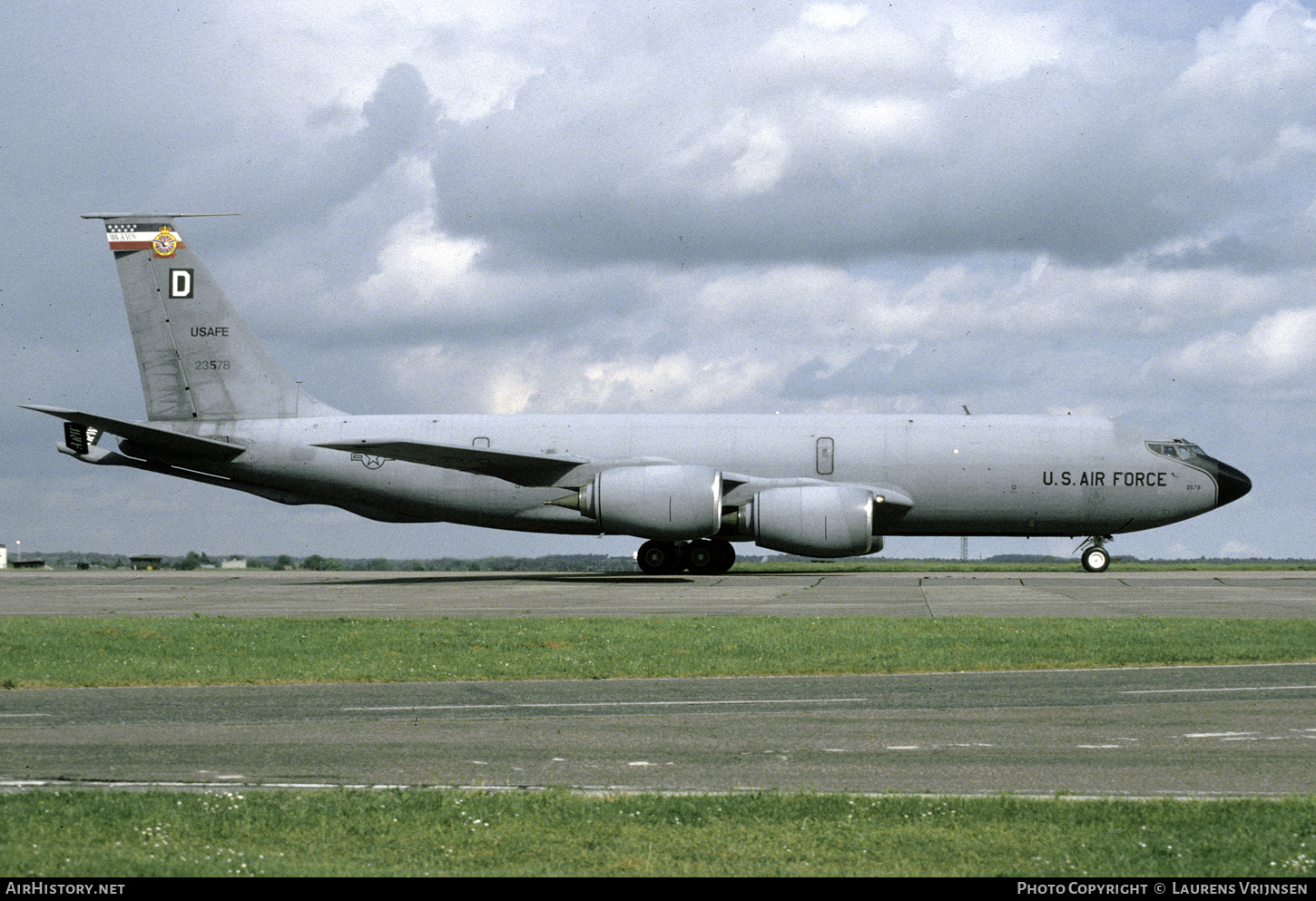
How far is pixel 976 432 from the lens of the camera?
36531mm

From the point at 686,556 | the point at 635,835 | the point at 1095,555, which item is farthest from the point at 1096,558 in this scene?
the point at 635,835

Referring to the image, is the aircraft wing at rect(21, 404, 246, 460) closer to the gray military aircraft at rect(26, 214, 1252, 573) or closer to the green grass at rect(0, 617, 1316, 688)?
the gray military aircraft at rect(26, 214, 1252, 573)

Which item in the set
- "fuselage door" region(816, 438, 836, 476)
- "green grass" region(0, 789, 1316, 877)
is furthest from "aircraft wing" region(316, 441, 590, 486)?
"green grass" region(0, 789, 1316, 877)

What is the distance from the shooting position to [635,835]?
688cm

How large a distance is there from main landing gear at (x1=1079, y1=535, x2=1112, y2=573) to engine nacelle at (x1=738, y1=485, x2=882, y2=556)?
26.7ft

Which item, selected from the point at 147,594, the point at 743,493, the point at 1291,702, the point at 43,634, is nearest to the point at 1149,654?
the point at 1291,702

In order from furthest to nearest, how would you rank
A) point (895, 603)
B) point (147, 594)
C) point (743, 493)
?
point (743, 493) < point (147, 594) < point (895, 603)

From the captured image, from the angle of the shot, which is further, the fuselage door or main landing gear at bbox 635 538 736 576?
main landing gear at bbox 635 538 736 576

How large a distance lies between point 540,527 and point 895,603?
51.1 ft

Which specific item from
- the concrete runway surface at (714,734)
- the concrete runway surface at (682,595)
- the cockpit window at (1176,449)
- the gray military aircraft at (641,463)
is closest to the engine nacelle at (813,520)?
the gray military aircraft at (641,463)

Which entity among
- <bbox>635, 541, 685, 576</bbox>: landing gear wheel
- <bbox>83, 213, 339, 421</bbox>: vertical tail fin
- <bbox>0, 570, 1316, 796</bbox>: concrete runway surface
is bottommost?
<bbox>0, 570, 1316, 796</bbox>: concrete runway surface

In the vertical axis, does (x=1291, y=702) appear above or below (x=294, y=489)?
below

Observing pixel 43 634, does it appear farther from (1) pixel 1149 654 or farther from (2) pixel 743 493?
(2) pixel 743 493

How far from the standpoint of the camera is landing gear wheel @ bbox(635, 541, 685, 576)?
3731 cm
